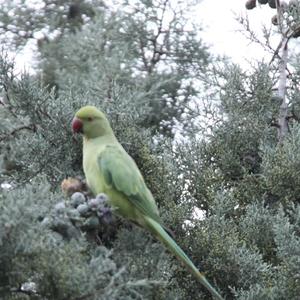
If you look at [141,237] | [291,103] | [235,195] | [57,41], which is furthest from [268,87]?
[57,41]

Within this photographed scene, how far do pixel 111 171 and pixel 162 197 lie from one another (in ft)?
0.50

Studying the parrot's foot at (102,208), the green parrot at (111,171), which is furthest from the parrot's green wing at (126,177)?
the parrot's foot at (102,208)

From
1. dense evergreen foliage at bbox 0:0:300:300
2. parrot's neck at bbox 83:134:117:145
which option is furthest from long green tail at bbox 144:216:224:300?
parrot's neck at bbox 83:134:117:145

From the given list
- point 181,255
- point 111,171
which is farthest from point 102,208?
point 111,171

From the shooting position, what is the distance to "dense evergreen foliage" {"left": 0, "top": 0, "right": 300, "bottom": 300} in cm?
147

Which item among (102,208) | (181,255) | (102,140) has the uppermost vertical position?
(102,140)

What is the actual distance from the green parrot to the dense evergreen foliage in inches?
1.7

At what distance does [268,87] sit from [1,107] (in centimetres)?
79

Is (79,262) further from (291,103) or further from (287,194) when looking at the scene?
(291,103)

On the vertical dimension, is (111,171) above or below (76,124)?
below

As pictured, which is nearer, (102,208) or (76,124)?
(102,208)

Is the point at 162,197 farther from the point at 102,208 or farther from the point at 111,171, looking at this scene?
the point at 102,208

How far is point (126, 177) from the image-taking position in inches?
79.9

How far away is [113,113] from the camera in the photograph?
7.10 ft
